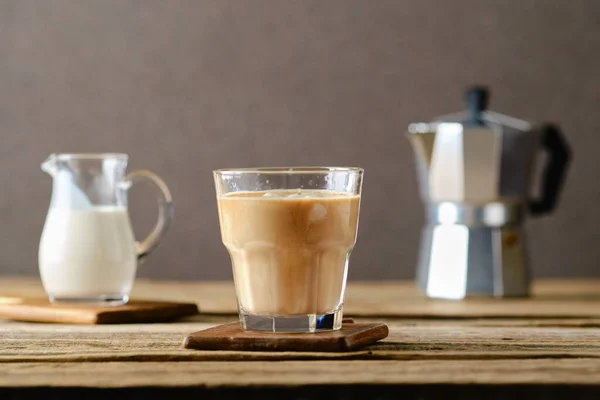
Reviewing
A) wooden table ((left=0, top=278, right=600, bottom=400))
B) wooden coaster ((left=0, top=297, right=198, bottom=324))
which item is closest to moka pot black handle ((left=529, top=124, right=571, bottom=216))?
wooden table ((left=0, top=278, right=600, bottom=400))

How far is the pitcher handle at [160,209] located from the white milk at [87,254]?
30 mm

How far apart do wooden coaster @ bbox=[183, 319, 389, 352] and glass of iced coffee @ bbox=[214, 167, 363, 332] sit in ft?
0.09

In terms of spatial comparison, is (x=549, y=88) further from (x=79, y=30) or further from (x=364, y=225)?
(x=79, y=30)

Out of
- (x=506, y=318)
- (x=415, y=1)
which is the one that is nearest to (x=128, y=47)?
(x=415, y=1)

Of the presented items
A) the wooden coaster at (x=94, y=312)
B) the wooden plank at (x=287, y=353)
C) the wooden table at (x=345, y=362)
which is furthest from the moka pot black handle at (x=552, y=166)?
the wooden coaster at (x=94, y=312)

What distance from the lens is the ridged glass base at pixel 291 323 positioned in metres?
0.76

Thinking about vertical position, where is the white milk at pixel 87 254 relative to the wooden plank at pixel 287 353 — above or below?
above

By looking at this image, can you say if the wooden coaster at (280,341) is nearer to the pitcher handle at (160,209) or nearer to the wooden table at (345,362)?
the wooden table at (345,362)

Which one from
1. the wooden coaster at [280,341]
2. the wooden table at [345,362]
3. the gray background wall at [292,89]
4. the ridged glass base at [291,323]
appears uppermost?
the gray background wall at [292,89]

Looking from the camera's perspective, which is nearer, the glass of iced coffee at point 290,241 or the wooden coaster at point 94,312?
the glass of iced coffee at point 290,241

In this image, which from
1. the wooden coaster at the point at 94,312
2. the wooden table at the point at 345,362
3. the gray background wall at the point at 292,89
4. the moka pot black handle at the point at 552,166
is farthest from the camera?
the gray background wall at the point at 292,89

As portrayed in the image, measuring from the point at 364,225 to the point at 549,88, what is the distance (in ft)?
1.63

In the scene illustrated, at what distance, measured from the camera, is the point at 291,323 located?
76 cm

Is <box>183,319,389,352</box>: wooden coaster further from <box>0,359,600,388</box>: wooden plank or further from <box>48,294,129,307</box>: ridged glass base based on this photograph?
<box>48,294,129,307</box>: ridged glass base
